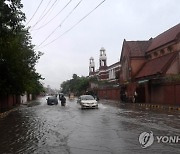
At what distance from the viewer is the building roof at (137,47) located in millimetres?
63594

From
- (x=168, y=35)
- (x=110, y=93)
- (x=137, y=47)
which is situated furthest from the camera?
(x=110, y=93)

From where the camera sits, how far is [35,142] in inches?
520

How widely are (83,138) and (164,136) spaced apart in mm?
3146

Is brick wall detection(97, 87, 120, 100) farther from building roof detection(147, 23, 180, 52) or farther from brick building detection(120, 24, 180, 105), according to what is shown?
building roof detection(147, 23, 180, 52)

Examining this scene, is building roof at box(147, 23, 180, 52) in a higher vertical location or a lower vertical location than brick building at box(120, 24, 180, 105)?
higher

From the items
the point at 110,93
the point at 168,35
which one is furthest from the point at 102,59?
the point at 168,35

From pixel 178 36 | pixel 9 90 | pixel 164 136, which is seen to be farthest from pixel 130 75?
pixel 164 136

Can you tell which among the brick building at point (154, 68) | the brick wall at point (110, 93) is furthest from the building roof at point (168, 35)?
the brick wall at point (110, 93)

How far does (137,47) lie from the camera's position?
65.4 metres

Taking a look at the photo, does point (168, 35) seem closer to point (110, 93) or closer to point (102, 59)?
point (110, 93)

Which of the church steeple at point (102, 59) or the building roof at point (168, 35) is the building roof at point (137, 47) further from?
the church steeple at point (102, 59)

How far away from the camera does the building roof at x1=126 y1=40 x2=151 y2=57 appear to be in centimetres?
6359

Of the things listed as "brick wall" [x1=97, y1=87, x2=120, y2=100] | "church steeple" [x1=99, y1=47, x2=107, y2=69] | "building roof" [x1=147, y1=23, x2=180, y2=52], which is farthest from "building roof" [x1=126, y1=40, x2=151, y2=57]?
"church steeple" [x1=99, y1=47, x2=107, y2=69]

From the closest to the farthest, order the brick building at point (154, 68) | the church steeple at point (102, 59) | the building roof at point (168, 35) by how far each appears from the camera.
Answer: the brick building at point (154, 68)
the building roof at point (168, 35)
the church steeple at point (102, 59)
